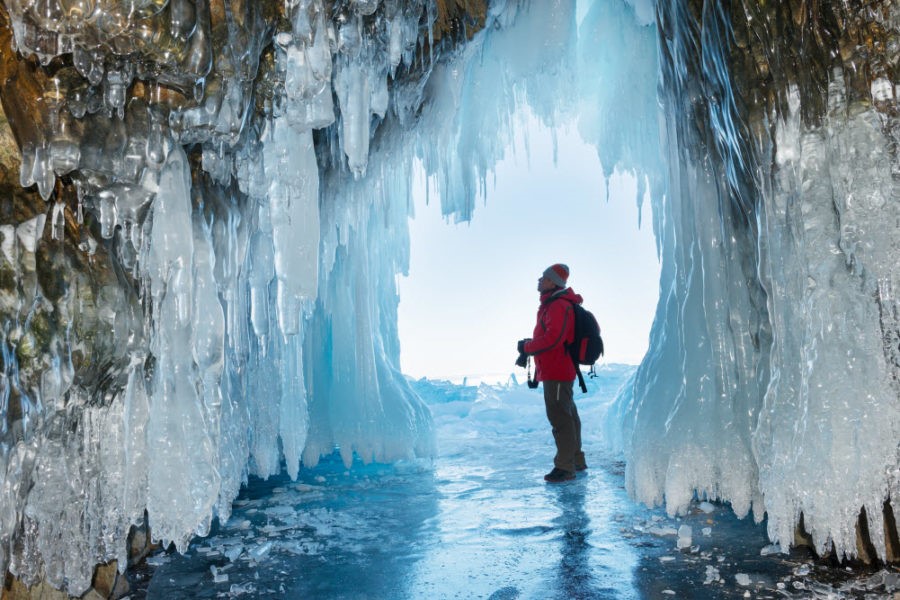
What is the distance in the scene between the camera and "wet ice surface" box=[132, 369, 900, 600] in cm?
307

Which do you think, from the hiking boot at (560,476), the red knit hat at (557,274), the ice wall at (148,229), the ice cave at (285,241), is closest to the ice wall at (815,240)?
the ice cave at (285,241)

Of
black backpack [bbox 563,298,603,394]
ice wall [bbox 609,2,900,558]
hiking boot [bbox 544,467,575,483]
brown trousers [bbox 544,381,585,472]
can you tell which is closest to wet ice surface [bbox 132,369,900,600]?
hiking boot [bbox 544,467,575,483]

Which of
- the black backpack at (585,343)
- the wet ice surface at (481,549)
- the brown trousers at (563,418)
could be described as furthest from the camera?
the black backpack at (585,343)

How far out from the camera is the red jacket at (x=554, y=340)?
5.53 meters

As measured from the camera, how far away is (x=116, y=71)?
106 inches

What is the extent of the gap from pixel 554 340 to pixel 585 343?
0.29m

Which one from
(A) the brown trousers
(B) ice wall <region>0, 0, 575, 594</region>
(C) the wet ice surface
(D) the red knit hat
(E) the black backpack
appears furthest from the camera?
(D) the red knit hat

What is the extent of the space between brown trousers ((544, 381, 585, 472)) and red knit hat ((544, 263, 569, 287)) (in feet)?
2.93

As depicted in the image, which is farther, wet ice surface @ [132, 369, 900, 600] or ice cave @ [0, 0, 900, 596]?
wet ice surface @ [132, 369, 900, 600]

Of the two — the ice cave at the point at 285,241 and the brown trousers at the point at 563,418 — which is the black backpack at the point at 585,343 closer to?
the brown trousers at the point at 563,418

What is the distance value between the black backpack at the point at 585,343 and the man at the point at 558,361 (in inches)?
1.8

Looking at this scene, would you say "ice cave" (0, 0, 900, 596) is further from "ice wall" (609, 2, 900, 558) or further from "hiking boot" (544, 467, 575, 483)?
"hiking boot" (544, 467, 575, 483)

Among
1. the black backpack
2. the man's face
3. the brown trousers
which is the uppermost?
the man's face

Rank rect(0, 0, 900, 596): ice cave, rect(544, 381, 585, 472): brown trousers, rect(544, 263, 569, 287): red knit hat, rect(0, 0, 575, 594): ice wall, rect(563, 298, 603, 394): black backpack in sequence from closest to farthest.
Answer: rect(0, 0, 575, 594): ice wall < rect(0, 0, 900, 596): ice cave < rect(544, 381, 585, 472): brown trousers < rect(563, 298, 603, 394): black backpack < rect(544, 263, 569, 287): red knit hat
